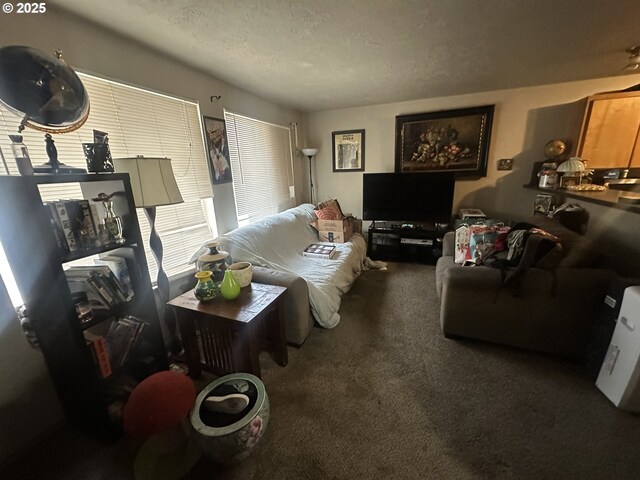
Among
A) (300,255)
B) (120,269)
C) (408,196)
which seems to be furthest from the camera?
(408,196)

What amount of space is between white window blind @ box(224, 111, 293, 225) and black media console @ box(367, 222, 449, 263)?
144 centimetres

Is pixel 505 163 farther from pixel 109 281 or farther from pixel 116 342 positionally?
pixel 116 342

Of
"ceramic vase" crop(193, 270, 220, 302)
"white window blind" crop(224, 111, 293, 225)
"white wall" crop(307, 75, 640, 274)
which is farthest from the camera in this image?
"white wall" crop(307, 75, 640, 274)

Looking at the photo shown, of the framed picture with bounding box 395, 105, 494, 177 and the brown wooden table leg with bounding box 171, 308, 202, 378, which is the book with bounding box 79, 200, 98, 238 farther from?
the framed picture with bounding box 395, 105, 494, 177

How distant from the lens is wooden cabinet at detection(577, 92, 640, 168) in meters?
2.49

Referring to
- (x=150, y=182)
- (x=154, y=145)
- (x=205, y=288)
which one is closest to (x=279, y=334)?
(x=205, y=288)

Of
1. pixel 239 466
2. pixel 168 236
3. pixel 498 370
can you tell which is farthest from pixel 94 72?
pixel 498 370

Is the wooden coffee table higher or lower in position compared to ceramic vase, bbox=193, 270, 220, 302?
lower

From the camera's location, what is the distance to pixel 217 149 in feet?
7.89

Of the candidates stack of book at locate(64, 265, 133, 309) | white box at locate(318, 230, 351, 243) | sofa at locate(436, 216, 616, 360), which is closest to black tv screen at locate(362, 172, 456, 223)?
white box at locate(318, 230, 351, 243)

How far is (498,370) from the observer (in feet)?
5.43

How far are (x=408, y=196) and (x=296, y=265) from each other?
6.40 feet

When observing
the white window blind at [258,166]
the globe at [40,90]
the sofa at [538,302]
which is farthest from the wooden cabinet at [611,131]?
the globe at [40,90]

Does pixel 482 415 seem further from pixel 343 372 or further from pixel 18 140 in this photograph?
pixel 18 140
